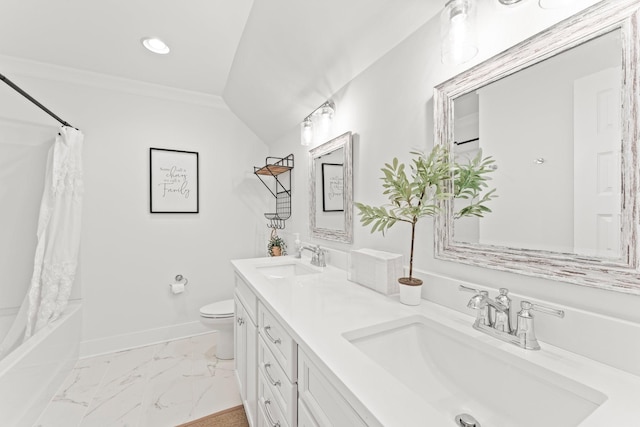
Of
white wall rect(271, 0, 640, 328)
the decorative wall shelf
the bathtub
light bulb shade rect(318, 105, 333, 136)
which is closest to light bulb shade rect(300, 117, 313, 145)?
light bulb shade rect(318, 105, 333, 136)

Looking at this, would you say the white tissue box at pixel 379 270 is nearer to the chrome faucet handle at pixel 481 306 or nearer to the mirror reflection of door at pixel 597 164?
the chrome faucet handle at pixel 481 306

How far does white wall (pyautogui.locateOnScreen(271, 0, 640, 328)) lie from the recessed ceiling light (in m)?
1.34

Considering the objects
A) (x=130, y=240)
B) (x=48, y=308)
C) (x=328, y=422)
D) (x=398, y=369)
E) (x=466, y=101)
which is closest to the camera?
(x=328, y=422)

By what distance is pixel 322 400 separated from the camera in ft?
2.35

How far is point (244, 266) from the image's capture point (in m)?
1.76

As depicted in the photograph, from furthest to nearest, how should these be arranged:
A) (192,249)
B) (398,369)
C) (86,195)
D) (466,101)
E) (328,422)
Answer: (192,249)
(86,195)
(466,101)
(398,369)
(328,422)

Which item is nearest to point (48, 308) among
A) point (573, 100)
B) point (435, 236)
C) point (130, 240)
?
point (130, 240)

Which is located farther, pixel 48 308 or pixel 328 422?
pixel 48 308

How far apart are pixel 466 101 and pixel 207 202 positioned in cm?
242

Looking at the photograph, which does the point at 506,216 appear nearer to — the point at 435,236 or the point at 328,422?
the point at 435,236

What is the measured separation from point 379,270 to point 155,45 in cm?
220

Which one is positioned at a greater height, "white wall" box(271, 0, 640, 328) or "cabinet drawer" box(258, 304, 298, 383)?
"white wall" box(271, 0, 640, 328)

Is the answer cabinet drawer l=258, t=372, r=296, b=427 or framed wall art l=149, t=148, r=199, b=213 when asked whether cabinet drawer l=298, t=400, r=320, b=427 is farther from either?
framed wall art l=149, t=148, r=199, b=213

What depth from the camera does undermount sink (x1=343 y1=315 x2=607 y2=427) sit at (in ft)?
1.99
